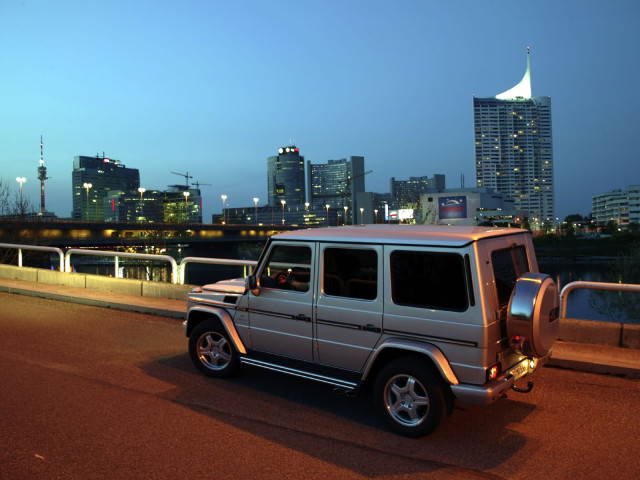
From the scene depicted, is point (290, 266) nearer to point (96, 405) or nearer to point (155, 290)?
point (96, 405)

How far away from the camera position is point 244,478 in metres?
3.84

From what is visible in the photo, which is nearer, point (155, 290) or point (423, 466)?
point (423, 466)

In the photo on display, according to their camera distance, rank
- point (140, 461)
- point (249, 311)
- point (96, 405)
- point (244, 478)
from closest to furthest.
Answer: point (244, 478), point (140, 461), point (96, 405), point (249, 311)

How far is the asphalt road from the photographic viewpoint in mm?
4008

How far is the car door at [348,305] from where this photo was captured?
4.81 m

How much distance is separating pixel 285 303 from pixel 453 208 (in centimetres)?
10418

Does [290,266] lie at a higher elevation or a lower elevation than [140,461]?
higher

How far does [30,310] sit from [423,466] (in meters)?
9.82

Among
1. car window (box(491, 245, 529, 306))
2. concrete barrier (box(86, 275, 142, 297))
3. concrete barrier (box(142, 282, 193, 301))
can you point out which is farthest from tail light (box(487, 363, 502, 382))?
concrete barrier (box(86, 275, 142, 297))

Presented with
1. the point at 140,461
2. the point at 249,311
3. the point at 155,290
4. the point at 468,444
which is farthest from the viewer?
the point at 155,290

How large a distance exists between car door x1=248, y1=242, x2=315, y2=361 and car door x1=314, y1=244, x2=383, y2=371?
17 centimetres

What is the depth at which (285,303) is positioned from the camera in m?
5.43

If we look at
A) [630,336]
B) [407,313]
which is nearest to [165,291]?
[407,313]

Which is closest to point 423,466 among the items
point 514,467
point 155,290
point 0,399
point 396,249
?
point 514,467
